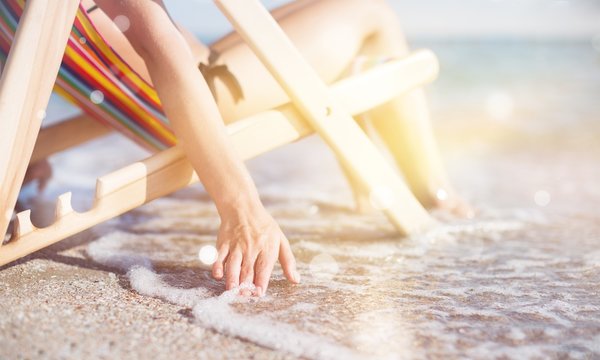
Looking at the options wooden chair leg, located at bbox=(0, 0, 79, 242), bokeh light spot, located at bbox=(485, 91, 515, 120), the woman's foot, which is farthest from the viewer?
bokeh light spot, located at bbox=(485, 91, 515, 120)

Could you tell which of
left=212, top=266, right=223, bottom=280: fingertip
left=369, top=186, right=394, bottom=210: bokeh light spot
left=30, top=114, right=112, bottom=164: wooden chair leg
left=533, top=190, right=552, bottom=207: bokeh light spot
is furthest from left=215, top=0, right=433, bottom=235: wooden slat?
left=533, top=190, right=552, bottom=207: bokeh light spot

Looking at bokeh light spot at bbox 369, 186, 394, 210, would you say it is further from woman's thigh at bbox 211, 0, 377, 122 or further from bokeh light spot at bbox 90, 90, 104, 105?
bokeh light spot at bbox 90, 90, 104, 105

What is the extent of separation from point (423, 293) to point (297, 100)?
559 mm

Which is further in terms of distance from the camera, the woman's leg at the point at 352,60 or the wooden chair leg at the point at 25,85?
the woman's leg at the point at 352,60

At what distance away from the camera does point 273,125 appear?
60.3 inches

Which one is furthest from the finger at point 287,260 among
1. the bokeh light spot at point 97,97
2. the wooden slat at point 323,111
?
the bokeh light spot at point 97,97

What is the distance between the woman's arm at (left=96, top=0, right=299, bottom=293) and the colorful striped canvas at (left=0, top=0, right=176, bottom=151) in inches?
5.0

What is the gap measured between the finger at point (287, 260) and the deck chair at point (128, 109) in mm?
311

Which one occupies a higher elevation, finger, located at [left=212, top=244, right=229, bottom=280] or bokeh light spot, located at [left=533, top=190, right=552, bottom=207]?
bokeh light spot, located at [left=533, top=190, right=552, bottom=207]

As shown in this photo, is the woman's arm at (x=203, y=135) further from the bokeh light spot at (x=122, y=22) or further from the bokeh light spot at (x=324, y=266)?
the bokeh light spot at (x=324, y=266)

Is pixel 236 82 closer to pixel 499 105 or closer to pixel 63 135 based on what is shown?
pixel 63 135

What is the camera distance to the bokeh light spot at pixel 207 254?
5.04 ft

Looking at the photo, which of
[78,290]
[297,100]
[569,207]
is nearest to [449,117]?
[569,207]

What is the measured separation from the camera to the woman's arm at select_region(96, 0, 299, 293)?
128 cm
